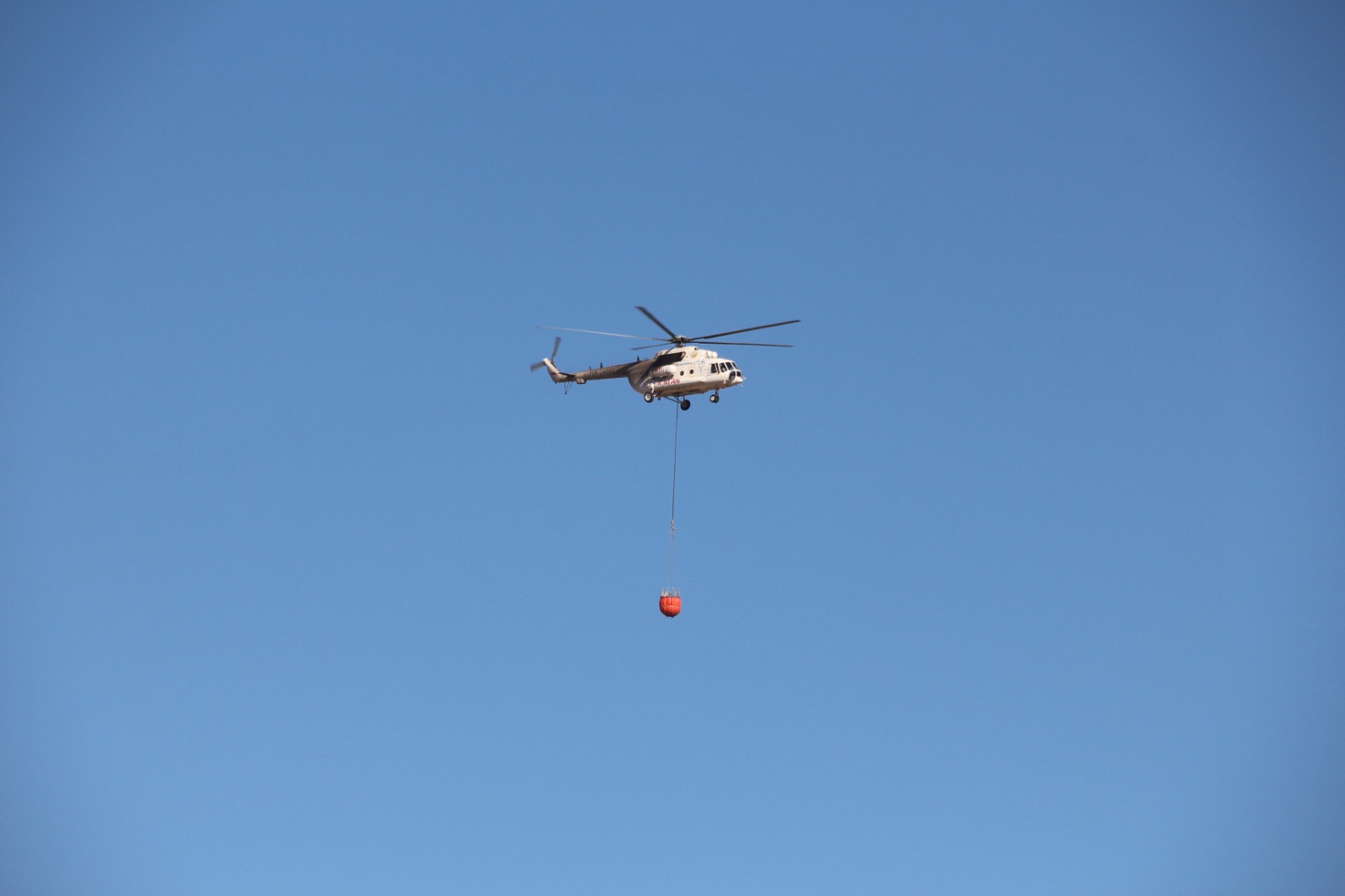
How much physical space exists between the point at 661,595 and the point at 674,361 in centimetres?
1081

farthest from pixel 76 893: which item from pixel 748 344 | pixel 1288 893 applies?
pixel 748 344

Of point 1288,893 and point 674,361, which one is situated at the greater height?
point 674,361

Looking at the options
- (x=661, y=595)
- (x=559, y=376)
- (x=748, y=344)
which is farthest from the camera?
(x=559, y=376)

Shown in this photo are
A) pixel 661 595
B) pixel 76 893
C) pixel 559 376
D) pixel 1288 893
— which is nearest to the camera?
pixel 661 595

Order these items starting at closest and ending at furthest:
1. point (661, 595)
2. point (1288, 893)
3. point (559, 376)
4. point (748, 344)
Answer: point (661, 595) → point (748, 344) → point (559, 376) → point (1288, 893)

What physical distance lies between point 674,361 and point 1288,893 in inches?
6142

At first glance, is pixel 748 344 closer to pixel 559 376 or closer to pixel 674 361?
pixel 674 361

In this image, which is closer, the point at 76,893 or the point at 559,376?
the point at 559,376

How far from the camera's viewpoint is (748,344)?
59.8 meters

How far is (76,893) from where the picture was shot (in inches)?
7810

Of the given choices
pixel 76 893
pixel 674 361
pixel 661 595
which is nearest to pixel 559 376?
pixel 674 361

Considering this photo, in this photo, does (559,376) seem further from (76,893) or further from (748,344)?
(76,893)

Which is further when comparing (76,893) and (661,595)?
(76,893)

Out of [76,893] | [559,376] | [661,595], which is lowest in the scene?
[76,893]
